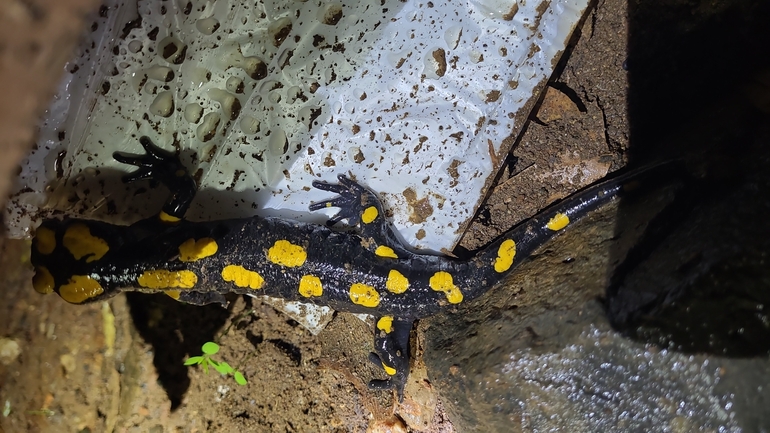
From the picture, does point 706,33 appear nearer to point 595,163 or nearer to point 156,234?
point 595,163

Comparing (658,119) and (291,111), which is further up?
(658,119)

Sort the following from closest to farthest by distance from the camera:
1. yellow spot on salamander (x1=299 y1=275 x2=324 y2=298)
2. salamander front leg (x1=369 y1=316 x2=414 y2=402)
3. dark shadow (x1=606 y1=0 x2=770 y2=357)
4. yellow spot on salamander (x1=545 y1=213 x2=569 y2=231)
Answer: dark shadow (x1=606 y1=0 x2=770 y2=357) < yellow spot on salamander (x1=545 y1=213 x2=569 y2=231) < yellow spot on salamander (x1=299 y1=275 x2=324 y2=298) < salamander front leg (x1=369 y1=316 x2=414 y2=402)

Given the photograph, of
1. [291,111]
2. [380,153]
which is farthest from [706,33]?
[291,111]

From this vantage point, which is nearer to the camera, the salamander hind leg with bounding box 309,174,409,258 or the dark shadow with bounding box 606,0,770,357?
the dark shadow with bounding box 606,0,770,357

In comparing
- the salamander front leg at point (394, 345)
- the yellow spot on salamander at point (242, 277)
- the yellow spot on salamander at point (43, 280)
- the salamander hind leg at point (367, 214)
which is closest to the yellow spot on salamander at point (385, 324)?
the salamander front leg at point (394, 345)

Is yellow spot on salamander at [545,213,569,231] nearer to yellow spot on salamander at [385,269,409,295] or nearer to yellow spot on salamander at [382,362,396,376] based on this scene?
yellow spot on salamander at [385,269,409,295]

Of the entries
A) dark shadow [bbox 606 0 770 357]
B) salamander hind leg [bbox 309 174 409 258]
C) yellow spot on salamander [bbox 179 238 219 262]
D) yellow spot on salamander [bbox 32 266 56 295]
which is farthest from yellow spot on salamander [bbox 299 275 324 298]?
dark shadow [bbox 606 0 770 357]

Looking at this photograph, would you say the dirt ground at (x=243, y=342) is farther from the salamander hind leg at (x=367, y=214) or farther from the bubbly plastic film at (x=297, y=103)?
the salamander hind leg at (x=367, y=214)
